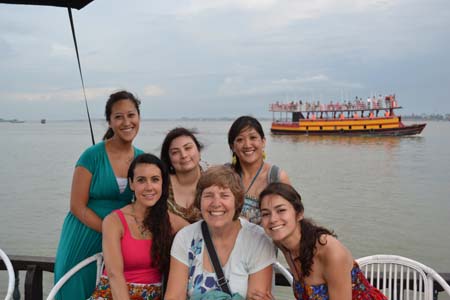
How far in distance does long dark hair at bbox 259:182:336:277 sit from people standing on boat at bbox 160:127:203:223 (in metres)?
0.70

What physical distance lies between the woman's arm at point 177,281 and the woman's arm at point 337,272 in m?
0.68

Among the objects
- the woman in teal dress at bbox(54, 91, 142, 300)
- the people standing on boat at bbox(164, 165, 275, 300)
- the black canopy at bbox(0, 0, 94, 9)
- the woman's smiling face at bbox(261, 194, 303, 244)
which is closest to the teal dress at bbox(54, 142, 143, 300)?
the woman in teal dress at bbox(54, 91, 142, 300)

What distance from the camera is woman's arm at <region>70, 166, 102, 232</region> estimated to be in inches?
106

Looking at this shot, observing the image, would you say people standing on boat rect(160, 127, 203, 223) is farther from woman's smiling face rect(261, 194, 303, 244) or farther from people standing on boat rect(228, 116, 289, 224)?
woman's smiling face rect(261, 194, 303, 244)

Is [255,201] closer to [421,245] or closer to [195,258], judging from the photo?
[195,258]

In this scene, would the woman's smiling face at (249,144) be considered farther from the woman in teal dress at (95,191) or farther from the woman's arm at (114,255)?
the woman's arm at (114,255)

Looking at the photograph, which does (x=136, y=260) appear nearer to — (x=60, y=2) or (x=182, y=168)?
(x=182, y=168)

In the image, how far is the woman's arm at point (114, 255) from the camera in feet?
7.57

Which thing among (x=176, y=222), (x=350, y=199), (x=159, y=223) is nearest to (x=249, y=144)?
(x=176, y=222)

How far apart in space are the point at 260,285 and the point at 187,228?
473mm

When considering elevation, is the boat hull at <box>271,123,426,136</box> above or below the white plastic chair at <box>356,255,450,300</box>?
below

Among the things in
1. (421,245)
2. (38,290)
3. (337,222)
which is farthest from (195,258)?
(337,222)

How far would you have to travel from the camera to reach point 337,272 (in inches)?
81.6

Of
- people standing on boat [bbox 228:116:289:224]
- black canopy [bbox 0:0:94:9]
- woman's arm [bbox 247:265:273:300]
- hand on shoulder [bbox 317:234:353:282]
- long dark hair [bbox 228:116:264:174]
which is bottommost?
woman's arm [bbox 247:265:273:300]
